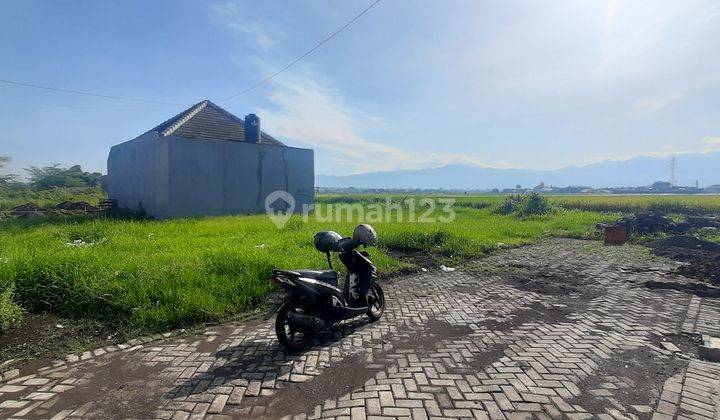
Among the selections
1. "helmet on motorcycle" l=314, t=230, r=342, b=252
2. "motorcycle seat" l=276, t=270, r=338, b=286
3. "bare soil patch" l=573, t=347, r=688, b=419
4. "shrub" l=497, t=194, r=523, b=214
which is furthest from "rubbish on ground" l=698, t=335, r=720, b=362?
"shrub" l=497, t=194, r=523, b=214

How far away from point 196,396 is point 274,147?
1563 cm

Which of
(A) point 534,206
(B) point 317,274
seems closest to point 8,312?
(B) point 317,274

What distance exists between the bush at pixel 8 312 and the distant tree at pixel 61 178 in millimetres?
41843

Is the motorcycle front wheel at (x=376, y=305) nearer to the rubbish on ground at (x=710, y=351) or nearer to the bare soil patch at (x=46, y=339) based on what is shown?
the bare soil patch at (x=46, y=339)

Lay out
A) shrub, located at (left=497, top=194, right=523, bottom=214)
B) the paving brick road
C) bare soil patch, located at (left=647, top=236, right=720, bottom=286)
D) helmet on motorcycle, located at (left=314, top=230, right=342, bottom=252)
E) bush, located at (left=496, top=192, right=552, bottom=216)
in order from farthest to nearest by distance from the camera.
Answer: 1. shrub, located at (left=497, top=194, right=523, bottom=214)
2. bush, located at (left=496, top=192, right=552, bottom=216)
3. bare soil patch, located at (left=647, top=236, right=720, bottom=286)
4. helmet on motorcycle, located at (left=314, top=230, right=342, bottom=252)
5. the paving brick road

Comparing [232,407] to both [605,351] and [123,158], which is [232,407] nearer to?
[605,351]

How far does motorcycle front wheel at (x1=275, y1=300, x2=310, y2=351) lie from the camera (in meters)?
3.49

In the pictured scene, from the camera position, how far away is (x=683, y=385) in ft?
9.53

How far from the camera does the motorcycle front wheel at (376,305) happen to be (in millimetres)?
4406

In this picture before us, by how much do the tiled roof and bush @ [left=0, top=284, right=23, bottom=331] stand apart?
11.9 meters

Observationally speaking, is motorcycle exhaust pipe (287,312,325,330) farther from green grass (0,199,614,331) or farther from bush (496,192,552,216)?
bush (496,192,552,216)

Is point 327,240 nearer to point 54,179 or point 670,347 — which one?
point 670,347

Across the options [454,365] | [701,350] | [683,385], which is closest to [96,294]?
[454,365]

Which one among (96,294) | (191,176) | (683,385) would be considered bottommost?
(683,385)
